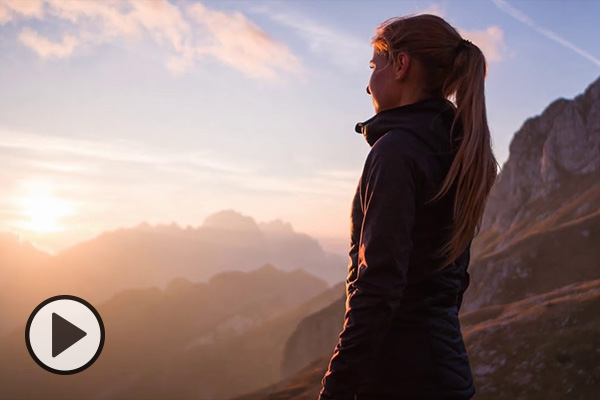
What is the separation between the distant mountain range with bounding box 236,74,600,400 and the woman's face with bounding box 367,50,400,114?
107 ft

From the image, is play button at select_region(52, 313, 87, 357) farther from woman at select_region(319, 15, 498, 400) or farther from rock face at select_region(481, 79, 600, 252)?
rock face at select_region(481, 79, 600, 252)

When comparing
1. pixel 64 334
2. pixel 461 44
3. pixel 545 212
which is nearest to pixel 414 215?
pixel 461 44

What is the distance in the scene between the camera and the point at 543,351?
3694 centimetres

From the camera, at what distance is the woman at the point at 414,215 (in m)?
3.48

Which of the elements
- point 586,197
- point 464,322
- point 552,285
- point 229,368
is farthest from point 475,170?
point 229,368

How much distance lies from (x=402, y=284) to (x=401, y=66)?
162 cm

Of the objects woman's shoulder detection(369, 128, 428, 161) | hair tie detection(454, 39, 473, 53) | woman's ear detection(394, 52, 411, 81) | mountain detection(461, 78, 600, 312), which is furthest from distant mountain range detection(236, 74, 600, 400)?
woman's shoulder detection(369, 128, 428, 161)

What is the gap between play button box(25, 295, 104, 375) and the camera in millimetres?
7078

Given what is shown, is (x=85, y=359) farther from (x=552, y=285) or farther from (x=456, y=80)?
(x=552, y=285)

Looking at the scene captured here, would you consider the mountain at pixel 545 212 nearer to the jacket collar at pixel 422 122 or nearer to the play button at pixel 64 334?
the play button at pixel 64 334

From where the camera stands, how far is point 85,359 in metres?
7.45

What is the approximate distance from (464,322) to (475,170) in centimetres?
5705

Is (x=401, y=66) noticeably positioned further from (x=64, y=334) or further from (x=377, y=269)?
(x=64, y=334)

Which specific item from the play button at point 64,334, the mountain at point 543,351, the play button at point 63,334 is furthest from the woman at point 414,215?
the mountain at point 543,351
